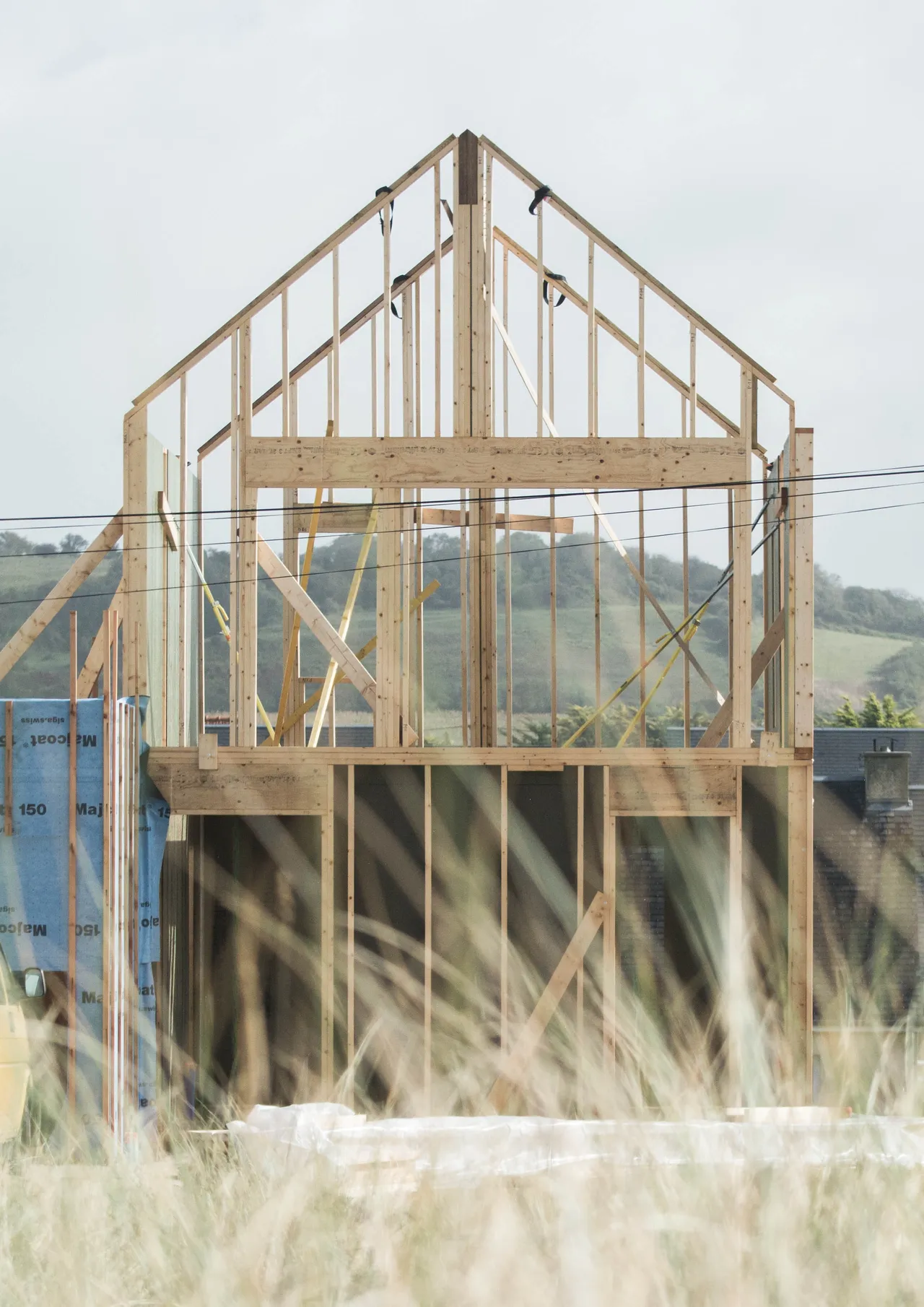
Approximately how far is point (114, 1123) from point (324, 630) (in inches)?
147

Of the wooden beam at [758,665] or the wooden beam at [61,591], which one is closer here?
the wooden beam at [61,591]

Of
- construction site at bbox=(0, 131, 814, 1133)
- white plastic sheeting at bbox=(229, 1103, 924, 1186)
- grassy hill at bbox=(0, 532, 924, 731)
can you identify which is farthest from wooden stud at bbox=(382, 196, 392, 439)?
grassy hill at bbox=(0, 532, 924, 731)

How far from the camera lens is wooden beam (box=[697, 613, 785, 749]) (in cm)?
1025

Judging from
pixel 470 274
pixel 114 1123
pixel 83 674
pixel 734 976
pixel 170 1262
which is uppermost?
pixel 470 274

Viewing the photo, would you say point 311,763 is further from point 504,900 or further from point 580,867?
point 580,867

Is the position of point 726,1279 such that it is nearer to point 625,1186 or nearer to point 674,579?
point 625,1186

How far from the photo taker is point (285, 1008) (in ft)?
31.3

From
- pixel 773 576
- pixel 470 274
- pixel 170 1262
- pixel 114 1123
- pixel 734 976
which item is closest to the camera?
pixel 170 1262

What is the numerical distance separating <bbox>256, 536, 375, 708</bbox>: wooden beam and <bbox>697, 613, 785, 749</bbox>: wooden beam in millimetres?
2805

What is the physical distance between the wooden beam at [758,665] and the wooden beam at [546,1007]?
1702 mm

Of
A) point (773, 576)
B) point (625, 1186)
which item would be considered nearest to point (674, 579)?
point (773, 576)

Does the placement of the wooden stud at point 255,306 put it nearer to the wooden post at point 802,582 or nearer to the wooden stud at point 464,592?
the wooden stud at point 464,592

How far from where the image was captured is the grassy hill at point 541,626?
69.6 m

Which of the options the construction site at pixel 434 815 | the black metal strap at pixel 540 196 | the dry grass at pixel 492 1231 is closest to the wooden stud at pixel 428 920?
the construction site at pixel 434 815
